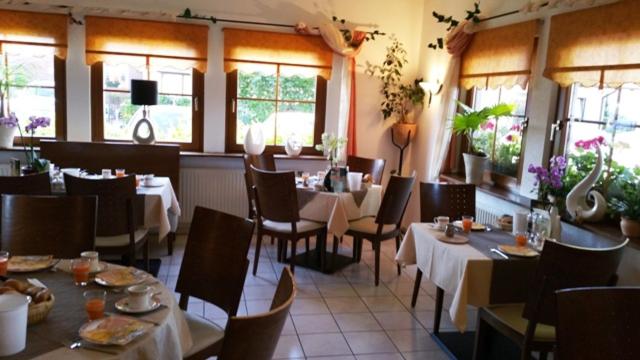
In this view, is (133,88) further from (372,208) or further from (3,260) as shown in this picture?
(3,260)

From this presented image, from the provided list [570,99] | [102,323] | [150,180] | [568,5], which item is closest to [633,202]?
[570,99]

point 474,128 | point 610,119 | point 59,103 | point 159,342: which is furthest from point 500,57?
point 59,103

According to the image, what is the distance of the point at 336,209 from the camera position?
164 inches

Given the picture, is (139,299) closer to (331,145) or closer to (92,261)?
(92,261)

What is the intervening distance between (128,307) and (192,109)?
4.04m

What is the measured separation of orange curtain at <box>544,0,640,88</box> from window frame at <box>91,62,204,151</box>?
3449 mm

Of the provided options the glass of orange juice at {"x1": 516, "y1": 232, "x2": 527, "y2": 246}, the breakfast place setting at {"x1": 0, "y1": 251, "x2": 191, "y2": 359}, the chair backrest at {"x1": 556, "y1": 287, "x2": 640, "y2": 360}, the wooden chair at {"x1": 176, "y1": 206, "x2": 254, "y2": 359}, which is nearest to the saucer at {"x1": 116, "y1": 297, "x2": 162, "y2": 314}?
the breakfast place setting at {"x1": 0, "y1": 251, "x2": 191, "y2": 359}

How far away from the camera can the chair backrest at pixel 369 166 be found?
16.7 ft

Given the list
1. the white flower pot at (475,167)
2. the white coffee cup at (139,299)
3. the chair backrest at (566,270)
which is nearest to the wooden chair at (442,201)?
the white flower pot at (475,167)

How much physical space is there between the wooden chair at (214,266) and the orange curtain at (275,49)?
333 centimetres

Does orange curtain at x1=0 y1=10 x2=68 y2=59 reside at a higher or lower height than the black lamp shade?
higher

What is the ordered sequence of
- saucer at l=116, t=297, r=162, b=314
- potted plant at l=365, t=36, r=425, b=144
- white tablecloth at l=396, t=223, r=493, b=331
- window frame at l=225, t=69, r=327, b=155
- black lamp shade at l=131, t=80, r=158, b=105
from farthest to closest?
1. potted plant at l=365, t=36, r=425, b=144
2. window frame at l=225, t=69, r=327, b=155
3. black lamp shade at l=131, t=80, r=158, b=105
4. white tablecloth at l=396, t=223, r=493, b=331
5. saucer at l=116, t=297, r=162, b=314

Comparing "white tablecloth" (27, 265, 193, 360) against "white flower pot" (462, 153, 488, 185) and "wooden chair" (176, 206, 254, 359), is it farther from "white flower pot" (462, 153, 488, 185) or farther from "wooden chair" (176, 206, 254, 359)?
"white flower pot" (462, 153, 488, 185)

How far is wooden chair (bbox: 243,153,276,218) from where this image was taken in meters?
4.65
